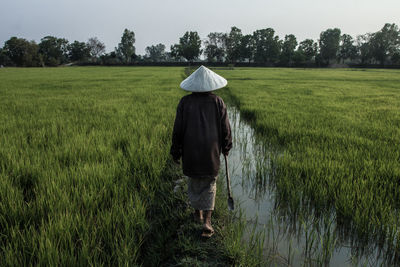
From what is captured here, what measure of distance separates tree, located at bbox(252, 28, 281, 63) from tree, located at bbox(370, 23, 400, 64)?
22.9 metres

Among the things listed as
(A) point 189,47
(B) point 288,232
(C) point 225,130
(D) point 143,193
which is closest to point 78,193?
(D) point 143,193

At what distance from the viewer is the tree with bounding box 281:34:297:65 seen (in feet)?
194

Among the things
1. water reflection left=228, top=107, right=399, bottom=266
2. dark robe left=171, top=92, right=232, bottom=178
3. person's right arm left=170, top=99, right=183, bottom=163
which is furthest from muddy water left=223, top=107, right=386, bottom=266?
person's right arm left=170, top=99, right=183, bottom=163

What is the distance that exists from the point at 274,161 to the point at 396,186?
1.26 meters

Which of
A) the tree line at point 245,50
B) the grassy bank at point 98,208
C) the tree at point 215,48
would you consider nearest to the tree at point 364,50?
the tree line at point 245,50

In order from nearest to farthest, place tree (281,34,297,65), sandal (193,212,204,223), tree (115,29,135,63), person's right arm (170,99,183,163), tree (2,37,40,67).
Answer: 1. person's right arm (170,99,183,163)
2. sandal (193,212,204,223)
3. tree (2,37,40,67)
4. tree (281,34,297,65)
5. tree (115,29,135,63)

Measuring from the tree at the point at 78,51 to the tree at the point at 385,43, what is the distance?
76.5 meters

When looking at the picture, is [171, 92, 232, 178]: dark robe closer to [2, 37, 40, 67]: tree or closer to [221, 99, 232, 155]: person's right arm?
[221, 99, 232, 155]: person's right arm

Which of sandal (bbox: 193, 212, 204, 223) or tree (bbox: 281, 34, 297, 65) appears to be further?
tree (bbox: 281, 34, 297, 65)

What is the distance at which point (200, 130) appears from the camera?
5.43 ft

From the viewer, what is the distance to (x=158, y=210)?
2102 mm

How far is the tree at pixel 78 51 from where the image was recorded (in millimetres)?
64312

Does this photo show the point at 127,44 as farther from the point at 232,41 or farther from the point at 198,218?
the point at 198,218

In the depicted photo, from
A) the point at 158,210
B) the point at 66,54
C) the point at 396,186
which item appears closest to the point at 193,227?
the point at 158,210
